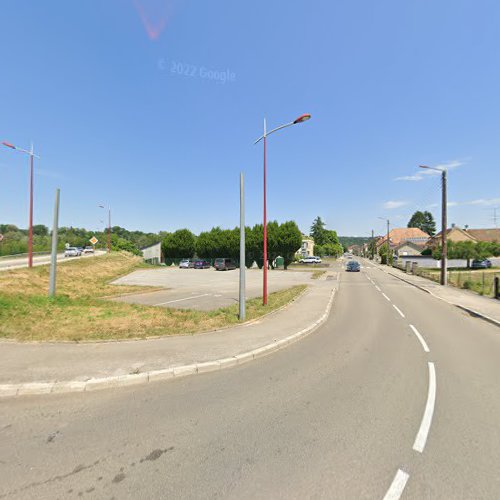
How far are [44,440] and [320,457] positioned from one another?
3.50m

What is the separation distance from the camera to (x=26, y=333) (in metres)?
7.41

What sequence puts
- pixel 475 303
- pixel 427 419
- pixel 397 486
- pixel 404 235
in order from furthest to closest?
pixel 404 235 < pixel 475 303 < pixel 427 419 < pixel 397 486

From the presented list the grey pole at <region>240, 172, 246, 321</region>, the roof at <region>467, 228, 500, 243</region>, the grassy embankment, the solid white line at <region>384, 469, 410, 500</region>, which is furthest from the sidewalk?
the roof at <region>467, 228, 500, 243</region>

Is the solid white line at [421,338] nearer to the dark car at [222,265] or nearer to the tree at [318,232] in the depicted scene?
the dark car at [222,265]

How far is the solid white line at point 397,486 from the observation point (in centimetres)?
262

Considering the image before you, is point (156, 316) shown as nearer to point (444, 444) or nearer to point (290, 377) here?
point (290, 377)

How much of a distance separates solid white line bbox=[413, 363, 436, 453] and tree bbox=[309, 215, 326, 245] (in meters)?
104

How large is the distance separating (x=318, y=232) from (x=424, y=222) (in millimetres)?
41839

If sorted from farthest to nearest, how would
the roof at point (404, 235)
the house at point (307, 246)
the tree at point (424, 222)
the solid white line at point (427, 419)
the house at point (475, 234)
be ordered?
1. the tree at point (424, 222)
2. the house at point (307, 246)
3. the roof at point (404, 235)
4. the house at point (475, 234)
5. the solid white line at point (427, 419)

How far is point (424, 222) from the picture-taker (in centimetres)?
10612

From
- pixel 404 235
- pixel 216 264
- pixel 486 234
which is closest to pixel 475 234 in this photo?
pixel 486 234

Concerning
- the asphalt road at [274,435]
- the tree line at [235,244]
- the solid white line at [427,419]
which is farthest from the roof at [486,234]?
the asphalt road at [274,435]

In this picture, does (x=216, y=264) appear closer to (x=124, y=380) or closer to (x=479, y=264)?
(x=124, y=380)

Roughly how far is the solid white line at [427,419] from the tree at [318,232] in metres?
104
